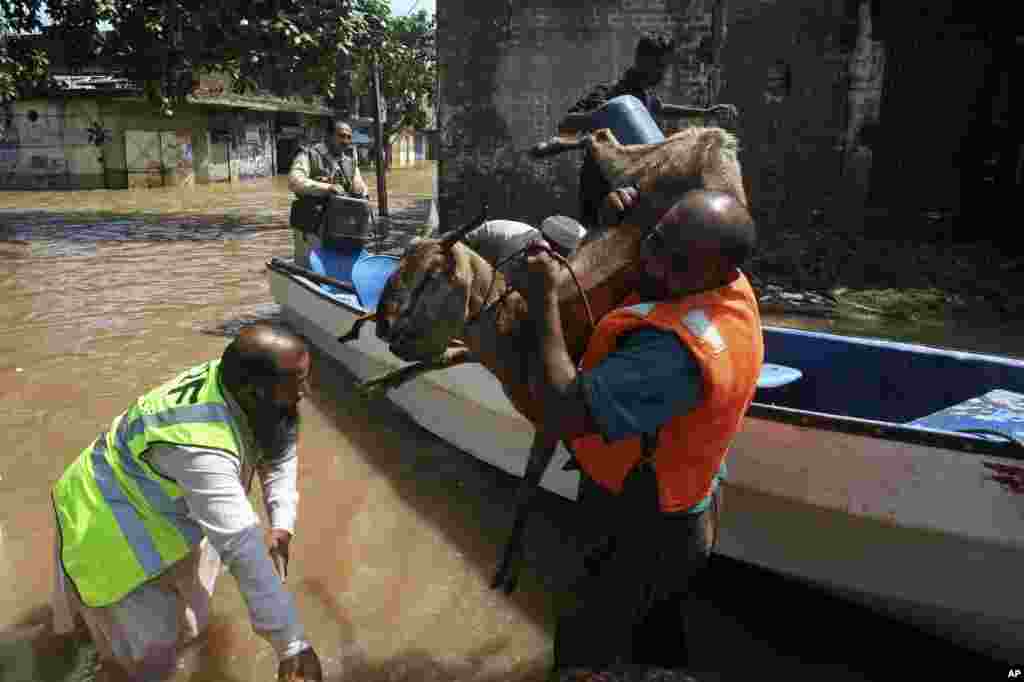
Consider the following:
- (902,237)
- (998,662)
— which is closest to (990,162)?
(902,237)

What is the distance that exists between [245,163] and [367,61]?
16.4m

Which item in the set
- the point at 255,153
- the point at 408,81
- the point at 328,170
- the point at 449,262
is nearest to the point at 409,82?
the point at 408,81

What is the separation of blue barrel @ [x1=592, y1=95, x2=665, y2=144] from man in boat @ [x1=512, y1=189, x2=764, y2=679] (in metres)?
0.56

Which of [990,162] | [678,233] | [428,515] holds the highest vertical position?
[990,162]

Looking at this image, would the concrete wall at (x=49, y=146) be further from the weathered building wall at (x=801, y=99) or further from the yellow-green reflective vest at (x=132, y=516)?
the yellow-green reflective vest at (x=132, y=516)

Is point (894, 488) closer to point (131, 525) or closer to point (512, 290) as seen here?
point (512, 290)

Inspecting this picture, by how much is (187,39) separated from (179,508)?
1235 centimetres

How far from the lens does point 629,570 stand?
1.95 meters

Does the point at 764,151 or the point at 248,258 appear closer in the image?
the point at 764,151

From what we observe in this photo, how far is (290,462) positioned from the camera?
8.61ft

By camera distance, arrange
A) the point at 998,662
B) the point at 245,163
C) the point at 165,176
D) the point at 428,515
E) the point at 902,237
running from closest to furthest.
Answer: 1. the point at 998,662
2. the point at 428,515
3. the point at 902,237
4. the point at 165,176
5. the point at 245,163

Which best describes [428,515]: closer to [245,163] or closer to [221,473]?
[221,473]

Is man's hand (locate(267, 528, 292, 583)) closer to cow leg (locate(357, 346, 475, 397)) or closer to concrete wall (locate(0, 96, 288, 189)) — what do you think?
cow leg (locate(357, 346, 475, 397))

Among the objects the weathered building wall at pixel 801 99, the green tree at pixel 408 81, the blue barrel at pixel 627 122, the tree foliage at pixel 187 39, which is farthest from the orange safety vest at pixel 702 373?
the green tree at pixel 408 81
